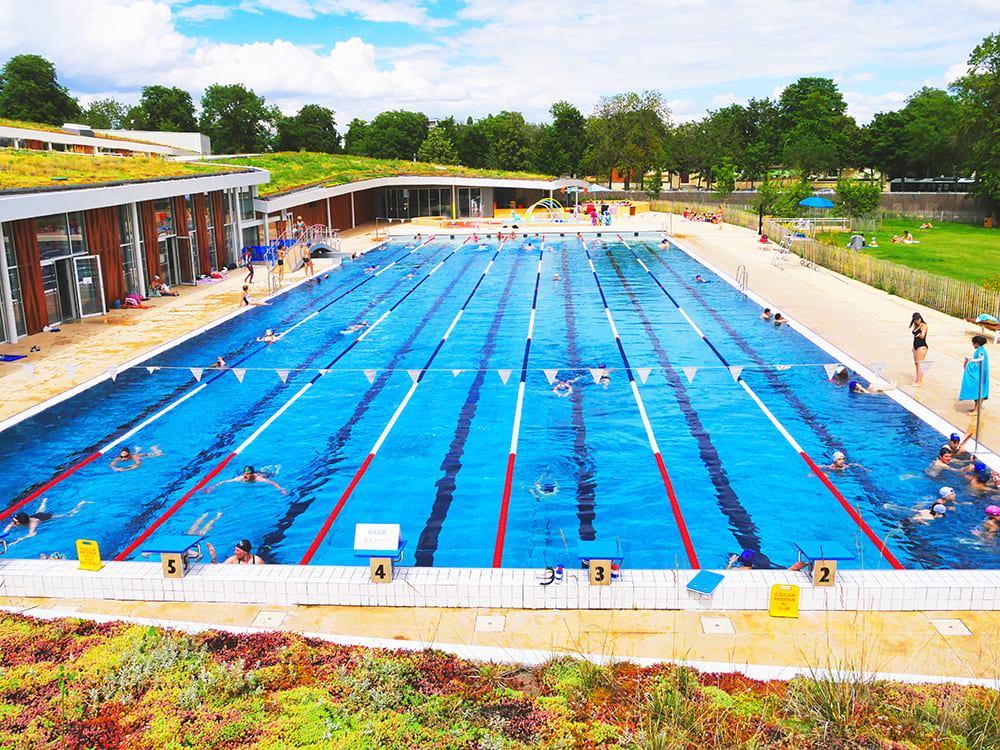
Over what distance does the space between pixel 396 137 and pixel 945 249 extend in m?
66.2

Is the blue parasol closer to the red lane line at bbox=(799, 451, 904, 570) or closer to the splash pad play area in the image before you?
the splash pad play area

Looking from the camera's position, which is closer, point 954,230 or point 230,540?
point 230,540

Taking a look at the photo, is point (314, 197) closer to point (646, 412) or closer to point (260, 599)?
point (646, 412)

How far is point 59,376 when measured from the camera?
560 inches

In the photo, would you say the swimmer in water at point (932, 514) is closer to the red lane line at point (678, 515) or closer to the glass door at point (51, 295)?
the red lane line at point (678, 515)

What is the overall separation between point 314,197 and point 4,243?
1988cm

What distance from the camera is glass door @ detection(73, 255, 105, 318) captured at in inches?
754

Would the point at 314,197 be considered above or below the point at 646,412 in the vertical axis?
above

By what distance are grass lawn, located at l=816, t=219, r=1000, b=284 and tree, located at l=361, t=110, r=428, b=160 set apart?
5589cm

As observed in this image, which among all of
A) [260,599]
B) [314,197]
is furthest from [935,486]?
[314,197]

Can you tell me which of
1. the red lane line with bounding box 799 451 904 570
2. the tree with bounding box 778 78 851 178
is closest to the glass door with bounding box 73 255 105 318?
the red lane line with bounding box 799 451 904 570

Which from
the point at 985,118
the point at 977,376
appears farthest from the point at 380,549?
the point at 985,118

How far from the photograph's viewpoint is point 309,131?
90.1m

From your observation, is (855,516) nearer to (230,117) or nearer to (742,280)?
(742,280)
